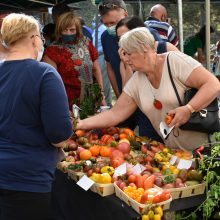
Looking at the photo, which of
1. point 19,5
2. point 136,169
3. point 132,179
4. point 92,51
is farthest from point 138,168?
point 19,5

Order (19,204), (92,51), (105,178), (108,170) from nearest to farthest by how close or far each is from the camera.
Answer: (19,204) → (105,178) → (108,170) → (92,51)

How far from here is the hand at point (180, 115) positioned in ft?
7.96

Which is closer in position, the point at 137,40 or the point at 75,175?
the point at 75,175

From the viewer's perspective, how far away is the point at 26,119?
1.89 meters

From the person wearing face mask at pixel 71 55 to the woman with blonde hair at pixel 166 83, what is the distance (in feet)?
3.54

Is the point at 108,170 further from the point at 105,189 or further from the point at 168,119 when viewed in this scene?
the point at 168,119

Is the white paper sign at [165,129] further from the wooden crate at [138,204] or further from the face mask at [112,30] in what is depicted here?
the face mask at [112,30]

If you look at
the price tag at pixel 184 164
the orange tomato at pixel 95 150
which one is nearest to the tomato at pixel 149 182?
the price tag at pixel 184 164

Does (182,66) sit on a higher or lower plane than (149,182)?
higher

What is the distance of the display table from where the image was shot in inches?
78.4

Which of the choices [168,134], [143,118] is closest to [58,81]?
[168,134]

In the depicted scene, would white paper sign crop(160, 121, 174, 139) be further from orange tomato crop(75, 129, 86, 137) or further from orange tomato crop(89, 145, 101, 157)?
orange tomato crop(75, 129, 86, 137)

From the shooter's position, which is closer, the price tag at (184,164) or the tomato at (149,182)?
the tomato at (149,182)

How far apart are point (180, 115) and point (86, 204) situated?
760 mm
